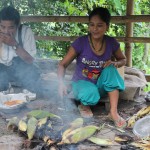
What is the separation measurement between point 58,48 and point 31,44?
14.2 feet

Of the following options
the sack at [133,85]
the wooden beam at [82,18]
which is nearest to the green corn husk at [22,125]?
the sack at [133,85]

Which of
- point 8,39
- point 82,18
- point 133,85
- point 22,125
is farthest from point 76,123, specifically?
point 82,18

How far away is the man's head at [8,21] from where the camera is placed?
3.63 metres

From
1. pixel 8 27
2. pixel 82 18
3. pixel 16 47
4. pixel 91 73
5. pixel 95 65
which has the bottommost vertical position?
pixel 91 73

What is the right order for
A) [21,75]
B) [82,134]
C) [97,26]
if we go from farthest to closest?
[21,75], [97,26], [82,134]

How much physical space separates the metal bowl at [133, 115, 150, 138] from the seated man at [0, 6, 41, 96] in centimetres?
167

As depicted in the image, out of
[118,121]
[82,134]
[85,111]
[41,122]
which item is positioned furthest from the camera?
[85,111]

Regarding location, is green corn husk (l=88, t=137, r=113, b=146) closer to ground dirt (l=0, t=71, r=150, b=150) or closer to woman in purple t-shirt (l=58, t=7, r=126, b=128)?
ground dirt (l=0, t=71, r=150, b=150)

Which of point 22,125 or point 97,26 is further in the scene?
point 97,26

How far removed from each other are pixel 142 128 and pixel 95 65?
3.15 feet

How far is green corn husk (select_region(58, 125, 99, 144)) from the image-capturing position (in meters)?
2.62

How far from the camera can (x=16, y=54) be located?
3.99m

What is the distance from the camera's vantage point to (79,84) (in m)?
3.59

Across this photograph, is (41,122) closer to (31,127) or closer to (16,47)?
(31,127)
